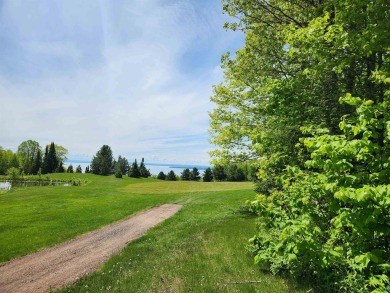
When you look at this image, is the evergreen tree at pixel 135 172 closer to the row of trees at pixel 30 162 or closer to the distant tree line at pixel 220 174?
the distant tree line at pixel 220 174

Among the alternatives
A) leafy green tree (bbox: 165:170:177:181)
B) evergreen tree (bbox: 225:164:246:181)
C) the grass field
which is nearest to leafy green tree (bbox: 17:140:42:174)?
leafy green tree (bbox: 165:170:177:181)

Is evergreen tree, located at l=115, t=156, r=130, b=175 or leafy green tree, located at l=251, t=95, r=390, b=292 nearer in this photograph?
leafy green tree, located at l=251, t=95, r=390, b=292

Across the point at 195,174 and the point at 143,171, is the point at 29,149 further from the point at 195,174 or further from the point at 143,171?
the point at 195,174

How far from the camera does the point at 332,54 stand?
7.70 meters

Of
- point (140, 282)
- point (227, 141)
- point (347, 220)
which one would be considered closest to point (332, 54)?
point (347, 220)

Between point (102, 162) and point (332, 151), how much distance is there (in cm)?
11870

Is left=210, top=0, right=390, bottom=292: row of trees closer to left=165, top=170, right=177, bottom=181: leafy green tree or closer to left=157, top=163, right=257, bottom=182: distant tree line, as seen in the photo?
left=157, top=163, right=257, bottom=182: distant tree line

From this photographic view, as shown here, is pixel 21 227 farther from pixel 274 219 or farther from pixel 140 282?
pixel 274 219

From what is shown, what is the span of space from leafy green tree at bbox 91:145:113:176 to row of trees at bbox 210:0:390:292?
111 m

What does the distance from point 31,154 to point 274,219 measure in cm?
15278

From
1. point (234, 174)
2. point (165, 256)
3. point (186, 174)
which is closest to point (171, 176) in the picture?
point (186, 174)

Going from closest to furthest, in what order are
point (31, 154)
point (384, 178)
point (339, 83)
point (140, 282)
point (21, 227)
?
1. point (384, 178)
2. point (140, 282)
3. point (339, 83)
4. point (21, 227)
5. point (31, 154)

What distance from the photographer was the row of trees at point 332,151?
4.76m

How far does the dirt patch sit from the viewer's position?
10078 millimetres
